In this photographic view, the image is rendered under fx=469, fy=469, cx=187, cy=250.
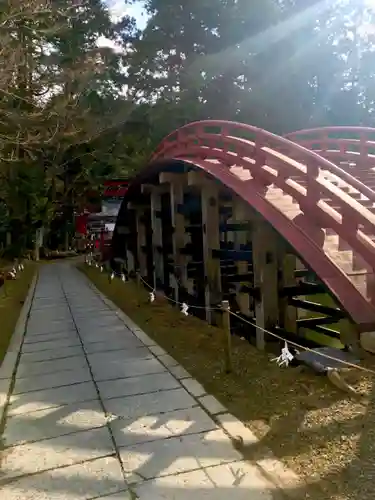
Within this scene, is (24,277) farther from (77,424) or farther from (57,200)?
(77,424)

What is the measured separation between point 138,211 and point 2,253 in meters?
12.7

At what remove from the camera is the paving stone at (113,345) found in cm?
680

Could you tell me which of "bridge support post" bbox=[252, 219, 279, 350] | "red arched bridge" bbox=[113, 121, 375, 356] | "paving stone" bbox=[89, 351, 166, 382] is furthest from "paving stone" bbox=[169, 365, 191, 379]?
"bridge support post" bbox=[252, 219, 279, 350]

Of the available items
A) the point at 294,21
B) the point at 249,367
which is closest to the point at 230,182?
the point at 249,367

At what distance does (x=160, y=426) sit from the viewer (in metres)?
4.07

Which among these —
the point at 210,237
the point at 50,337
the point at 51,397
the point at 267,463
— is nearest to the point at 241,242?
the point at 210,237

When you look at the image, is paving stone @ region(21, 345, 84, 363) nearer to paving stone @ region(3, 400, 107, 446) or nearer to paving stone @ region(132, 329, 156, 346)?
paving stone @ region(132, 329, 156, 346)

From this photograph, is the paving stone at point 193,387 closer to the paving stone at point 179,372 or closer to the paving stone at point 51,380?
the paving stone at point 179,372

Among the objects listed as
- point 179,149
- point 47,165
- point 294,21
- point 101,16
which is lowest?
point 179,149

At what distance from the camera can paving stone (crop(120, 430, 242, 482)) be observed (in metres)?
3.34

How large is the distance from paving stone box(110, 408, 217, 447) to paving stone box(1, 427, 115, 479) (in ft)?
0.43

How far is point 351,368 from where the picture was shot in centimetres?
452

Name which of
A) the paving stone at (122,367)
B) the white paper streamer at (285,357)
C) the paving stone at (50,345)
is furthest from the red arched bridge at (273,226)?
the paving stone at (50,345)

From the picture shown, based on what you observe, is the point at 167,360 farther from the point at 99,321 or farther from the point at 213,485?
the point at 99,321
